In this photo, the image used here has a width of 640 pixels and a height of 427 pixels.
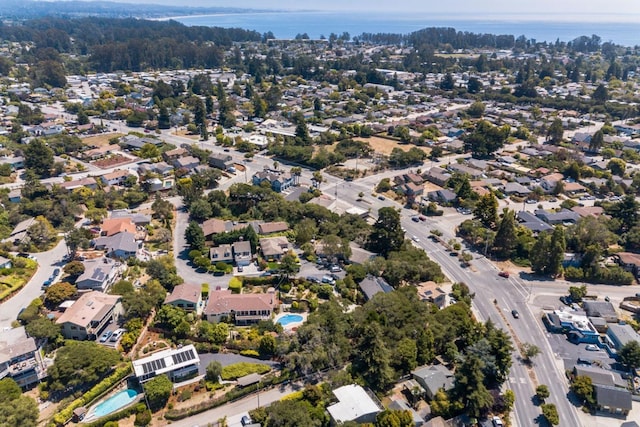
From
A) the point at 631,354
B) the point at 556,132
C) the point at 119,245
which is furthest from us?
the point at 556,132

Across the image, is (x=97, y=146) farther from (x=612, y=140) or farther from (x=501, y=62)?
(x=501, y=62)

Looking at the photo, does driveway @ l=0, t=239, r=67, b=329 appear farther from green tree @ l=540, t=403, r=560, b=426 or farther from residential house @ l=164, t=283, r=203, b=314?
green tree @ l=540, t=403, r=560, b=426

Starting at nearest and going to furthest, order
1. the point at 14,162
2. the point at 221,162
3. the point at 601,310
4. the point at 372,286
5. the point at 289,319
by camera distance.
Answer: the point at 289,319
the point at 601,310
the point at 372,286
the point at 14,162
the point at 221,162

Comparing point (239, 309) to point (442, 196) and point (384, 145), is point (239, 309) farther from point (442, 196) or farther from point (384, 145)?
point (384, 145)

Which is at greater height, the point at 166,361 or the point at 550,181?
the point at 166,361

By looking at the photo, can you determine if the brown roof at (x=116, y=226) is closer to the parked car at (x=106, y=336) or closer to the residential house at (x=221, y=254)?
the residential house at (x=221, y=254)

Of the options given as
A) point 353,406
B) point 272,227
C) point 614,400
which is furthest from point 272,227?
point 614,400

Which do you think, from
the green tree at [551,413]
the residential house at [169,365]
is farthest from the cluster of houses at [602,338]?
the residential house at [169,365]

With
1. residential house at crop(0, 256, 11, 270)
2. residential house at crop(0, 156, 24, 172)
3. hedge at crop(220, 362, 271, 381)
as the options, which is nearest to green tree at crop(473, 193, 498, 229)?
hedge at crop(220, 362, 271, 381)
